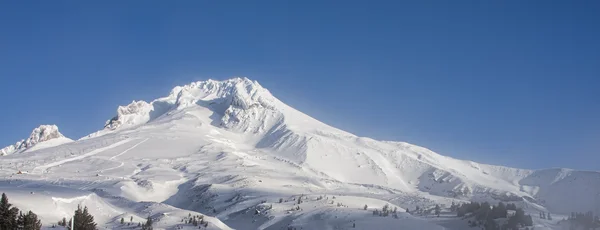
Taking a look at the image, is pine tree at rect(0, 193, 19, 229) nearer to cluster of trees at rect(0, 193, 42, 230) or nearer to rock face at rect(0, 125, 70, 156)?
cluster of trees at rect(0, 193, 42, 230)

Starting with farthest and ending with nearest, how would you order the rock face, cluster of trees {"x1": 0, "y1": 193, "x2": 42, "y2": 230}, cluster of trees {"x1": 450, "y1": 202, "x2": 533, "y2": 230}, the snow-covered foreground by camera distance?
the rock face → the snow-covered foreground → cluster of trees {"x1": 450, "y1": 202, "x2": 533, "y2": 230} → cluster of trees {"x1": 0, "y1": 193, "x2": 42, "y2": 230}

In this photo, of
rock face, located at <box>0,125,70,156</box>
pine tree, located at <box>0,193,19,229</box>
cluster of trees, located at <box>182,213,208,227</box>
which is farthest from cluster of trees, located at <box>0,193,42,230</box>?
rock face, located at <box>0,125,70,156</box>

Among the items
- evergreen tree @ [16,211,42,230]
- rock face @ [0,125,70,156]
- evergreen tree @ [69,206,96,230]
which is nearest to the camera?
evergreen tree @ [16,211,42,230]

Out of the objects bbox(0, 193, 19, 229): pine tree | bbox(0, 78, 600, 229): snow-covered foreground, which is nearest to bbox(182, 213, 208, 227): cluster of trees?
bbox(0, 78, 600, 229): snow-covered foreground

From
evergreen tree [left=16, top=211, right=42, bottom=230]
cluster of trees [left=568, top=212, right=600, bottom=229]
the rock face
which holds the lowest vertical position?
cluster of trees [left=568, top=212, right=600, bottom=229]

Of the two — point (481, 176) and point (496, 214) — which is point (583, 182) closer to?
point (481, 176)

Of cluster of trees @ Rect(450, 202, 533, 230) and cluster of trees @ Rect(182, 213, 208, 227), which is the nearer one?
cluster of trees @ Rect(182, 213, 208, 227)

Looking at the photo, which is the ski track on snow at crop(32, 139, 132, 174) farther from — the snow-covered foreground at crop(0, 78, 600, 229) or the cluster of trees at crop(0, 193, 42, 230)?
the cluster of trees at crop(0, 193, 42, 230)

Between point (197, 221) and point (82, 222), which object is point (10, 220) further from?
point (197, 221)

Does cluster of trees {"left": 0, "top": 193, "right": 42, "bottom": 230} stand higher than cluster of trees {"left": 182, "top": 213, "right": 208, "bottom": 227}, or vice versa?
cluster of trees {"left": 0, "top": 193, "right": 42, "bottom": 230}
